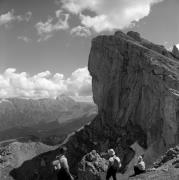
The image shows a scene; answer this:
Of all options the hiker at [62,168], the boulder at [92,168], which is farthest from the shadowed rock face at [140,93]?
the hiker at [62,168]

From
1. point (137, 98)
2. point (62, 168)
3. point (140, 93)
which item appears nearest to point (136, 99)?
point (137, 98)

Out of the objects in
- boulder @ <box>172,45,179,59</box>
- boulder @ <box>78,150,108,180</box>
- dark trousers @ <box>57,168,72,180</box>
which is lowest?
boulder @ <box>78,150,108,180</box>

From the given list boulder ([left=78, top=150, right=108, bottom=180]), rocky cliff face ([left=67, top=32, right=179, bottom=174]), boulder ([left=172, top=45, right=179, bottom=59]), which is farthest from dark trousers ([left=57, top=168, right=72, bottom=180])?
boulder ([left=172, top=45, right=179, bottom=59])

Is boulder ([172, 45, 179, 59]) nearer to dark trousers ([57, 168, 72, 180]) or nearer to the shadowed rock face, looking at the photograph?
the shadowed rock face

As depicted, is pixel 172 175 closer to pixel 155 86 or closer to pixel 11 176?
pixel 155 86

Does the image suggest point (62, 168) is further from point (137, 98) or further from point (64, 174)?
point (137, 98)

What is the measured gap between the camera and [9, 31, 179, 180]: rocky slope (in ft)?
458

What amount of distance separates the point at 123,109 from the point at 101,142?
80.9 feet

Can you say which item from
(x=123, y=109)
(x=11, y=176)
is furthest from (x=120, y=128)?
(x=11, y=176)

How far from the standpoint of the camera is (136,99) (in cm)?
17988

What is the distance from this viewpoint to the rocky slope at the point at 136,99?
5497 inches

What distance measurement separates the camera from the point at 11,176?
620ft

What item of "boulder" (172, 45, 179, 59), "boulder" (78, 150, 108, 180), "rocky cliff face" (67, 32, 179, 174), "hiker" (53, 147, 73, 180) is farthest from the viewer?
"boulder" (172, 45, 179, 59)

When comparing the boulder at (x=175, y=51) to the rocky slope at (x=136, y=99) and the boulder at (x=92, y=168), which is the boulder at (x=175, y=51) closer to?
the rocky slope at (x=136, y=99)
